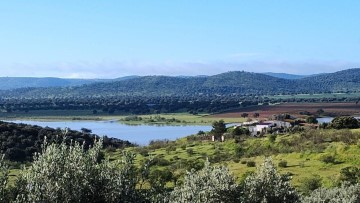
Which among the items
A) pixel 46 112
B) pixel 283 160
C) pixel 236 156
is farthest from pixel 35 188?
pixel 46 112

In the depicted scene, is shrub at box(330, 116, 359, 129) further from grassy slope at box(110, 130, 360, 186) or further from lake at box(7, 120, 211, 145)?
lake at box(7, 120, 211, 145)

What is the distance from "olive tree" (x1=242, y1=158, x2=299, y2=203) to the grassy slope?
2359cm

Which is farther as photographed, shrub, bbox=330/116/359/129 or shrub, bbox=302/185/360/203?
shrub, bbox=330/116/359/129

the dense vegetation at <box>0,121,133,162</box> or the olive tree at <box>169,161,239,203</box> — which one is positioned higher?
the olive tree at <box>169,161,239,203</box>

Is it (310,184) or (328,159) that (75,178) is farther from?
(328,159)

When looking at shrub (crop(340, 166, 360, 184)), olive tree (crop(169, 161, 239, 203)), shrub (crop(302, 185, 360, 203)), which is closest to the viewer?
olive tree (crop(169, 161, 239, 203))

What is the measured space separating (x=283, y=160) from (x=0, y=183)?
41.5 m

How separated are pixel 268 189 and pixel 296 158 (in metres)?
36.2

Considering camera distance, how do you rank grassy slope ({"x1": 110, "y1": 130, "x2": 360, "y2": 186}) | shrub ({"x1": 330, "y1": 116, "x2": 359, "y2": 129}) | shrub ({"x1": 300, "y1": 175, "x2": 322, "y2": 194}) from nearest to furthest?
shrub ({"x1": 300, "y1": 175, "x2": 322, "y2": 194}), grassy slope ({"x1": 110, "y1": 130, "x2": 360, "y2": 186}), shrub ({"x1": 330, "y1": 116, "x2": 359, "y2": 129})

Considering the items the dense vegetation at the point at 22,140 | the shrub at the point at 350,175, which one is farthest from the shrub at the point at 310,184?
the dense vegetation at the point at 22,140

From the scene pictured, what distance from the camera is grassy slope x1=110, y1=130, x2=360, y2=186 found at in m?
48.4

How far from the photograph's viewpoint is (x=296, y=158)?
5606cm

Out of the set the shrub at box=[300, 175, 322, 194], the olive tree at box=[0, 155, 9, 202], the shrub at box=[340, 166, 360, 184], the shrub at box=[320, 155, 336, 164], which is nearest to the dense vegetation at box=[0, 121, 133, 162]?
the shrub at box=[320, 155, 336, 164]

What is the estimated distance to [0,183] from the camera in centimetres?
1606
